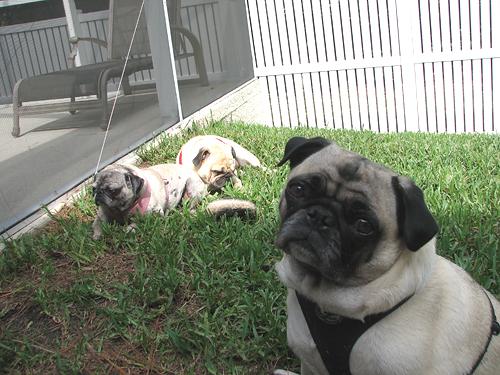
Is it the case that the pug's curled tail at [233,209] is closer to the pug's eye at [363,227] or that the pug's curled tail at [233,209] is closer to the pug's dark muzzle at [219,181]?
the pug's dark muzzle at [219,181]

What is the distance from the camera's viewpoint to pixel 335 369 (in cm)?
191

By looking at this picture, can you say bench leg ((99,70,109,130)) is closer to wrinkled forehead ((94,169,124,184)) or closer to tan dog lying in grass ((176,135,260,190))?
tan dog lying in grass ((176,135,260,190))

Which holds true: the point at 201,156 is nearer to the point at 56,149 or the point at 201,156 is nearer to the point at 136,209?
the point at 136,209

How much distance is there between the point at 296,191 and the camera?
2.10m

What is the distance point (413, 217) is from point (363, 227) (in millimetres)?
231

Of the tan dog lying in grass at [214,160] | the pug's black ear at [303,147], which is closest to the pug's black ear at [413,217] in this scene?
the pug's black ear at [303,147]

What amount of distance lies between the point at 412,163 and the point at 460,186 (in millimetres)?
1091

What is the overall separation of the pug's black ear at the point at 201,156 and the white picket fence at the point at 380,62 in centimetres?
528

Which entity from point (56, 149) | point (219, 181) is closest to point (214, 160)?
point (219, 181)

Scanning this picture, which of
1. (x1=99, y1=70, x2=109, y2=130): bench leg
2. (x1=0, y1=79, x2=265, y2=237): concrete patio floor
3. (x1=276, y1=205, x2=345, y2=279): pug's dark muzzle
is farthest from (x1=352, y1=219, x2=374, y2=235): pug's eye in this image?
(x1=99, y1=70, x2=109, y2=130): bench leg

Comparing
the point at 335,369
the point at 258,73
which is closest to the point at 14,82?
the point at 335,369

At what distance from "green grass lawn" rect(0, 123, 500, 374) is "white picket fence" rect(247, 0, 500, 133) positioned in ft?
19.0

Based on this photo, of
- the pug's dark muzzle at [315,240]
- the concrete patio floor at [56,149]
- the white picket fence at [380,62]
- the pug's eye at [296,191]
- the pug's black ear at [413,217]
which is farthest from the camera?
the white picket fence at [380,62]

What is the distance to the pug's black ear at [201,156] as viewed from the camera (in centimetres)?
531
